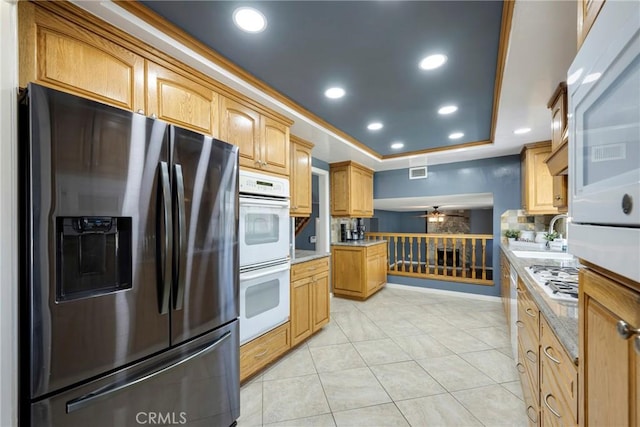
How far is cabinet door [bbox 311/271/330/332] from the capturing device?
2.80m

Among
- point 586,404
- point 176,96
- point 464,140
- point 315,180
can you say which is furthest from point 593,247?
point 315,180

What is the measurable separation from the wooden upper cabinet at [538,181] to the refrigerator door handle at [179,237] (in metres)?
3.91

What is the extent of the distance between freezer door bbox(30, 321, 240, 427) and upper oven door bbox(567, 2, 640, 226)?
1578 millimetres

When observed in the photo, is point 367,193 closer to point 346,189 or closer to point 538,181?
point 346,189

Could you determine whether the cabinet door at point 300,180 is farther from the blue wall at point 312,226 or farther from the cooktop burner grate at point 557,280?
the cooktop burner grate at point 557,280

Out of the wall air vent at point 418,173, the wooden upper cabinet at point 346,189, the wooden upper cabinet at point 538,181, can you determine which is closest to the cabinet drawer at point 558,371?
the wooden upper cabinet at point 538,181

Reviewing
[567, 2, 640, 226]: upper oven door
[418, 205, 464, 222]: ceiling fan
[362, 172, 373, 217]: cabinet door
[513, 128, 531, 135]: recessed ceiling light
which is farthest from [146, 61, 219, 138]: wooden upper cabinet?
[418, 205, 464, 222]: ceiling fan

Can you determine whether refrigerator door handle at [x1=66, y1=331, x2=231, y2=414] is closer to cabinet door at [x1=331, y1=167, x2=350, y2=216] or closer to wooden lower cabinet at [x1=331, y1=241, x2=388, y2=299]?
A: wooden lower cabinet at [x1=331, y1=241, x2=388, y2=299]

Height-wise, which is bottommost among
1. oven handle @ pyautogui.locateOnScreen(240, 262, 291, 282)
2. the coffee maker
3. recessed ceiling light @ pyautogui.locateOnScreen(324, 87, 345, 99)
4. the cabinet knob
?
oven handle @ pyautogui.locateOnScreen(240, 262, 291, 282)

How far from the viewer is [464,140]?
11.4 feet

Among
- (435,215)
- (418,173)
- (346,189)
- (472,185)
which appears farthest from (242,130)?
(435,215)

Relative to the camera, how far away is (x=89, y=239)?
1.01 metres

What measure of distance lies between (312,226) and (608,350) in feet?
13.6

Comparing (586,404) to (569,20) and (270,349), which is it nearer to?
(569,20)
